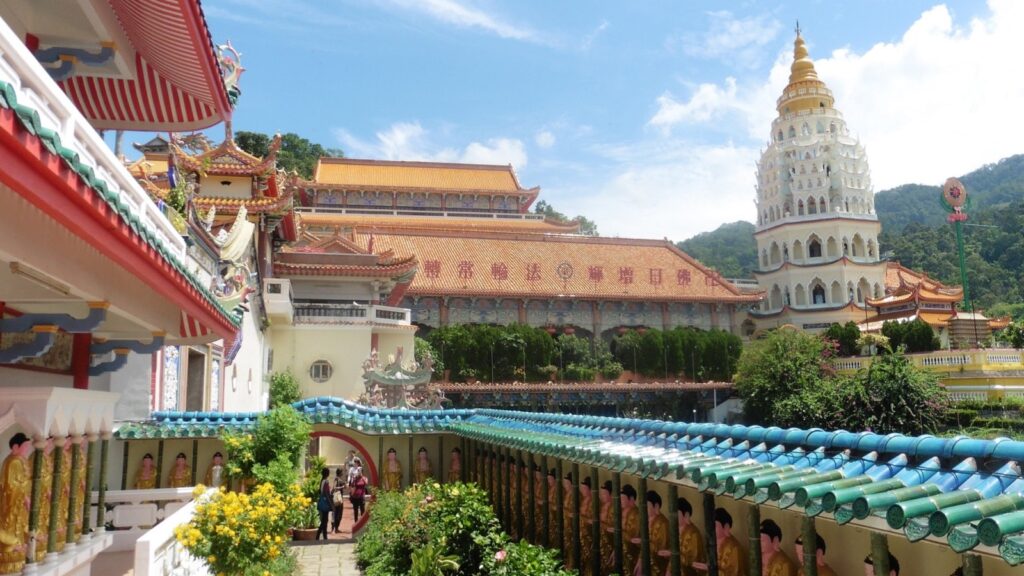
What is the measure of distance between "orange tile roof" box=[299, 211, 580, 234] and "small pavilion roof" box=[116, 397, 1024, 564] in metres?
34.9

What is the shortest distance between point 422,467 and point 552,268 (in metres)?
25.7

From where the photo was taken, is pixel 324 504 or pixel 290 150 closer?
pixel 324 504

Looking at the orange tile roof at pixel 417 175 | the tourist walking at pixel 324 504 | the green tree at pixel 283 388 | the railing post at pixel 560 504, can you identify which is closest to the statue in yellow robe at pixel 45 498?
the railing post at pixel 560 504

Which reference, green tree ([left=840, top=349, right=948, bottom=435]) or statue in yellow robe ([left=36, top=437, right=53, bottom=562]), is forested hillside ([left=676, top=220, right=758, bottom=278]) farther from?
statue in yellow robe ([left=36, top=437, right=53, bottom=562])

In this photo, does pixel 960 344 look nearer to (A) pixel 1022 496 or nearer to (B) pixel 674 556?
(B) pixel 674 556

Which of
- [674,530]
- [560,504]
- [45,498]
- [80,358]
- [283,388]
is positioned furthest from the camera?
[283,388]

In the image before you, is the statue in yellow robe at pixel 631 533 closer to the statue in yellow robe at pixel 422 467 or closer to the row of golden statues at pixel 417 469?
the row of golden statues at pixel 417 469

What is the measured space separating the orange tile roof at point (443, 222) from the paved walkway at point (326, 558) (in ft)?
94.8

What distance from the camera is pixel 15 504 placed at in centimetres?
517

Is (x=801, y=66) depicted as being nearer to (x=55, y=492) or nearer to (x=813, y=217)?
(x=813, y=217)

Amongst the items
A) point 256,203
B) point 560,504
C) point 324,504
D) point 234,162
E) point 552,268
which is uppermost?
point 234,162

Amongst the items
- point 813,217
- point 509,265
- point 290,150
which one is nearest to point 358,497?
point 509,265

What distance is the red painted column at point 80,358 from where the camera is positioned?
7711 mm

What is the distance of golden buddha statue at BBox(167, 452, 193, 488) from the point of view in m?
13.5
